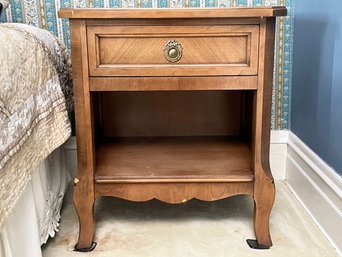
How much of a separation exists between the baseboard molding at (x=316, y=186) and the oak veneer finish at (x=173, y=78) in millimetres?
184

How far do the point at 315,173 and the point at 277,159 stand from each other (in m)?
0.37

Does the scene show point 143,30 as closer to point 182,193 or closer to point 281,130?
point 182,193

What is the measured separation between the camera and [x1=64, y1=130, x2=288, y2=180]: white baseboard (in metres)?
1.71

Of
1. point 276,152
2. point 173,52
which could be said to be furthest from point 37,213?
point 276,152

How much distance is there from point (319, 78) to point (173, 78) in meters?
0.53

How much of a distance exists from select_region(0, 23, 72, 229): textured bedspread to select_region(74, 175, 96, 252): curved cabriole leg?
15cm

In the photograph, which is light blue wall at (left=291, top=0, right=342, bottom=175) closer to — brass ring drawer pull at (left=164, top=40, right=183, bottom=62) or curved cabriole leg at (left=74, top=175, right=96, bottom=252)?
brass ring drawer pull at (left=164, top=40, right=183, bottom=62)

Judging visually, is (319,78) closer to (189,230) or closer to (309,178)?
(309,178)

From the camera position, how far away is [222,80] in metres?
1.10

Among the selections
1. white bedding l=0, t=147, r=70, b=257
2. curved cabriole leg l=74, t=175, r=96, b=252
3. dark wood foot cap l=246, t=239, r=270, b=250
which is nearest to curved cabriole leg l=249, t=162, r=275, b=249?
dark wood foot cap l=246, t=239, r=270, b=250

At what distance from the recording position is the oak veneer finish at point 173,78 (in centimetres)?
107

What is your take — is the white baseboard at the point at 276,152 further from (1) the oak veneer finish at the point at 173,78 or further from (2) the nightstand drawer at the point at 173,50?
(2) the nightstand drawer at the point at 173,50

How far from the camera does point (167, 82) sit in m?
1.10

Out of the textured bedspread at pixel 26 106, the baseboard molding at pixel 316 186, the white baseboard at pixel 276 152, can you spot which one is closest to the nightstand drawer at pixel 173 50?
the textured bedspread at pixel 26 106
